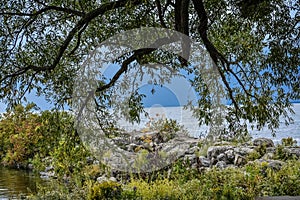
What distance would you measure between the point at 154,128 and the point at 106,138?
91 centimetres

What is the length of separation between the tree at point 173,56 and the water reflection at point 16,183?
3497mm

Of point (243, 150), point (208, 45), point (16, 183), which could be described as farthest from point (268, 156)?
point (16, 183)

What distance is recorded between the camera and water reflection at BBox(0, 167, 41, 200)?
8.43 metres

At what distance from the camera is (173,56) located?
516 centimetres

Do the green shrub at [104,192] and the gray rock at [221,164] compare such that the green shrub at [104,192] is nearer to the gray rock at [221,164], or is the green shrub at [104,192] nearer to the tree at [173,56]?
the tree at [173,56]

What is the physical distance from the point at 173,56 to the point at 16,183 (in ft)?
21.0

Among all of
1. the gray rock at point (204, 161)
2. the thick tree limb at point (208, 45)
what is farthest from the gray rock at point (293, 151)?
the thick tree limb at point (208, 45)

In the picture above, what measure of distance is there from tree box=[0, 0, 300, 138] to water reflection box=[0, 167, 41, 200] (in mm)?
3497

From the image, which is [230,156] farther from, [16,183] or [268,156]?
[16,183]

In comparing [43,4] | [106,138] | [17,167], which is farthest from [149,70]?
[17,167]

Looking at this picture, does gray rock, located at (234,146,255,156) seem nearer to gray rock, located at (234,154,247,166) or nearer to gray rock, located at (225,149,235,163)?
gray rock, located at (225,149,235,163)

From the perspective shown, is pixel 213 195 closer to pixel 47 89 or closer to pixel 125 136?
pixel 125 136

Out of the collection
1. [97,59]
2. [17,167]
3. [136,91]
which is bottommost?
[17,167]

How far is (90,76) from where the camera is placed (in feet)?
15.1
